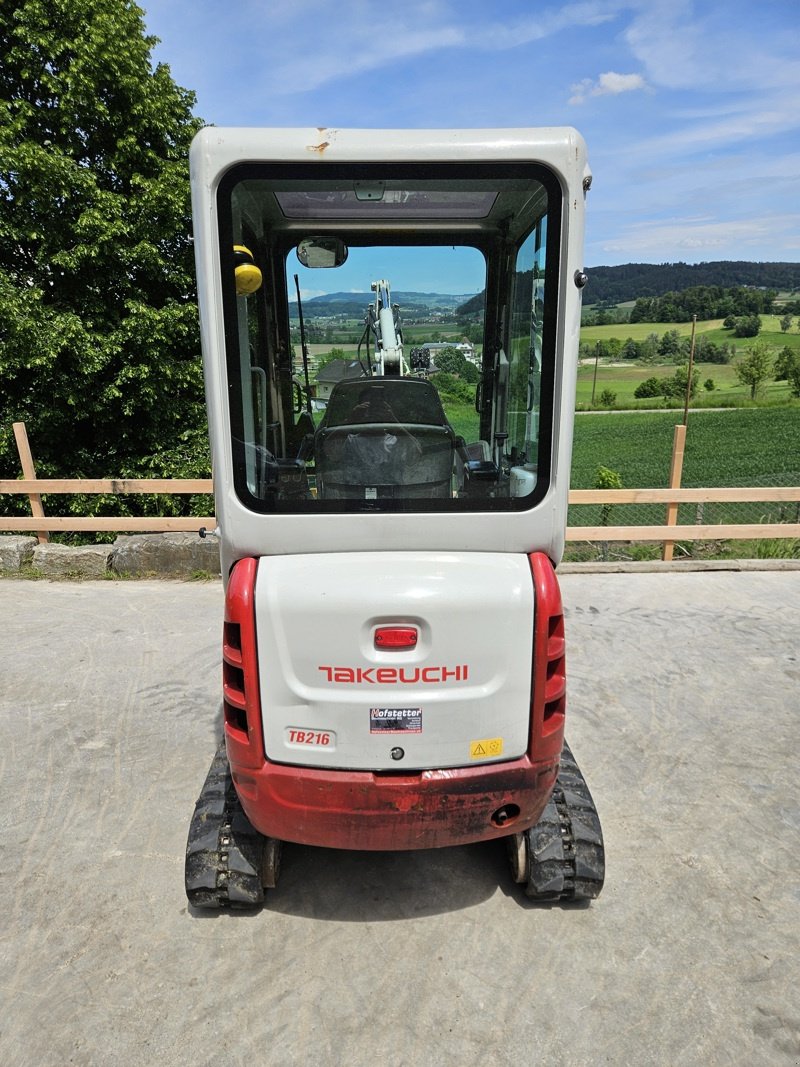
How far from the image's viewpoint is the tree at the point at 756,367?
5281cm

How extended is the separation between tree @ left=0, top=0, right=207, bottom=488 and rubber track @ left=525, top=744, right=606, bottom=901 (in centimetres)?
915

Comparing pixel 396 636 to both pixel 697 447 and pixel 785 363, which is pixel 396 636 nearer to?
pixel 697 447

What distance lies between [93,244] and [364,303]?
8779 millimetres

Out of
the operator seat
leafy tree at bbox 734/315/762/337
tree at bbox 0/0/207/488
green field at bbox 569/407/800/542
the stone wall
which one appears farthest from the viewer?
leafy tree at bbox 734/315/762/337

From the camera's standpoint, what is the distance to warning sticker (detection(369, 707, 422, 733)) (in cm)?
243

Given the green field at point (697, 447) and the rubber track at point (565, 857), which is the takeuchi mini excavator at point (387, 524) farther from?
the green field at point (697, 447)

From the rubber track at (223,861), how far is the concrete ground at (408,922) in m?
0.13

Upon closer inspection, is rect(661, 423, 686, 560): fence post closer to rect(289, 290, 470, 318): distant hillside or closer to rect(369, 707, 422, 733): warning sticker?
rect(289, 290, 470, 318): distant hillside

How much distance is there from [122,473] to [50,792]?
326 inches

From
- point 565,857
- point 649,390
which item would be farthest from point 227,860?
point 649,390

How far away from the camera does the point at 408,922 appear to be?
2.84m

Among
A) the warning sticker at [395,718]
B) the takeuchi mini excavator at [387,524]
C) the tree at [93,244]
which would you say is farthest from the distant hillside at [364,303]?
the tree at [93,244]

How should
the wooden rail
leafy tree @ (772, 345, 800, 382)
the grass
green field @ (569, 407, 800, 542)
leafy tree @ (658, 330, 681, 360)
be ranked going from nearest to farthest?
1. the wooden rail
2. green field @ (569, 407, 800, 542)
3. the grass
4. leafy tree @ (772, 345, 800, 382)
5. leafy tree @ (658, 330, 681, 360)

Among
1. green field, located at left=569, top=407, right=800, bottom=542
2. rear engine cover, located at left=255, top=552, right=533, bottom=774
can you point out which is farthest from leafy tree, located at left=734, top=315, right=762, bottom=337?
rear engine cover, located at left=255, top=552, right=533, bottom=774
